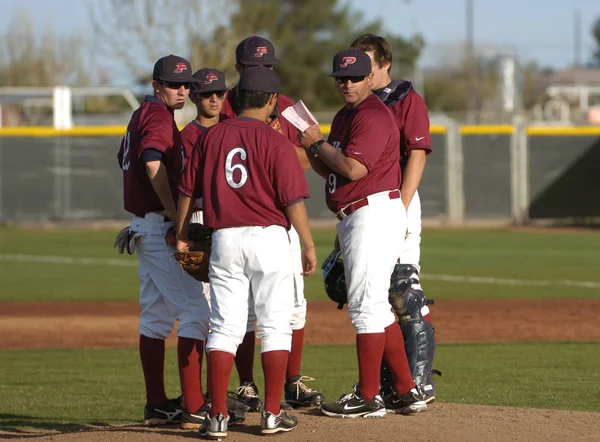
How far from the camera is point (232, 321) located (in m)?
5.29

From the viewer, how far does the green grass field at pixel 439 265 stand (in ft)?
46.0

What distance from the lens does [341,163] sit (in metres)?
5.48

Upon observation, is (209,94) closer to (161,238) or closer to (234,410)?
(161,238)

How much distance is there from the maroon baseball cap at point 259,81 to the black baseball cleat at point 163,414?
1930mm

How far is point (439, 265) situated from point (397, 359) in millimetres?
11557

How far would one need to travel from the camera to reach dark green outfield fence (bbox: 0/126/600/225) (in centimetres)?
2512

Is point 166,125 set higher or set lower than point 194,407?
higher

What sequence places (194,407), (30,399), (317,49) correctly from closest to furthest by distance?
(194,407) < (30,399) < (317,49)

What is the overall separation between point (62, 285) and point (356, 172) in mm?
10251

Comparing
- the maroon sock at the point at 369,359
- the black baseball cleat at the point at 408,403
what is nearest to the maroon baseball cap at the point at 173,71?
the maroon sock at the point at 369,359

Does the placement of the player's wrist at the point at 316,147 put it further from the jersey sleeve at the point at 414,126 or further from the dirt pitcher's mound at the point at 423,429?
the dirt pitcher's mound at the point at 423,429

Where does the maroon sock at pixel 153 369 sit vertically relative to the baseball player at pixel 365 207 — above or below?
below

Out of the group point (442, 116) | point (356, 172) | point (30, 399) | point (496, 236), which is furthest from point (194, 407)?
point (442, 116)

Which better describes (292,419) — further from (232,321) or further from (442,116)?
(442,116)
